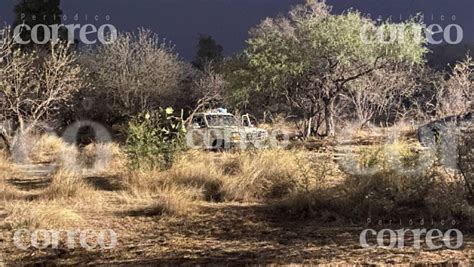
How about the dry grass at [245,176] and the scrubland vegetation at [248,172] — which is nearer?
the scrubland vegetation at [248,172]

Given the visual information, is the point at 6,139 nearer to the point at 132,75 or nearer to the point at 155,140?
the point at 155,140

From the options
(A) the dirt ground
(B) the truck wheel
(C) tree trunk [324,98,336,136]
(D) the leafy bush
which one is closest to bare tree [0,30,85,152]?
(B) the truck wheel

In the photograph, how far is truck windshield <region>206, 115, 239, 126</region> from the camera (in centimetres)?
2080

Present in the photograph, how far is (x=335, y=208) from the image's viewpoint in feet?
27.7

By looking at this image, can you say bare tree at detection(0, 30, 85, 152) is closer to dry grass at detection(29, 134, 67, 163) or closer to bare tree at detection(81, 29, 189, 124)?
dry grass at detection(29, 134, 67, 163)

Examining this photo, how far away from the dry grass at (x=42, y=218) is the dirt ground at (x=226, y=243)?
201 millimetres

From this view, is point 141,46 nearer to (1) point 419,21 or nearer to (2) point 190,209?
(1) point 419,21

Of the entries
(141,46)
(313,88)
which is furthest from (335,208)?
(141,46)

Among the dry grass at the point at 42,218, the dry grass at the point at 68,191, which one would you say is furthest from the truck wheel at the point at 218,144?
the dry grass at the point at 42,218

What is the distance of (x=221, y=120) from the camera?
21.1 metres

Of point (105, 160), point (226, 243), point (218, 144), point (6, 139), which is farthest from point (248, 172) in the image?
point (6, 139)

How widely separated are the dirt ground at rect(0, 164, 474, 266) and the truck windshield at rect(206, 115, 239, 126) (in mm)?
11875

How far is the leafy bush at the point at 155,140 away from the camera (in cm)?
1198

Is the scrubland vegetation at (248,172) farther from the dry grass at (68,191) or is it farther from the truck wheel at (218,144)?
the truck wheel at (218,144)
